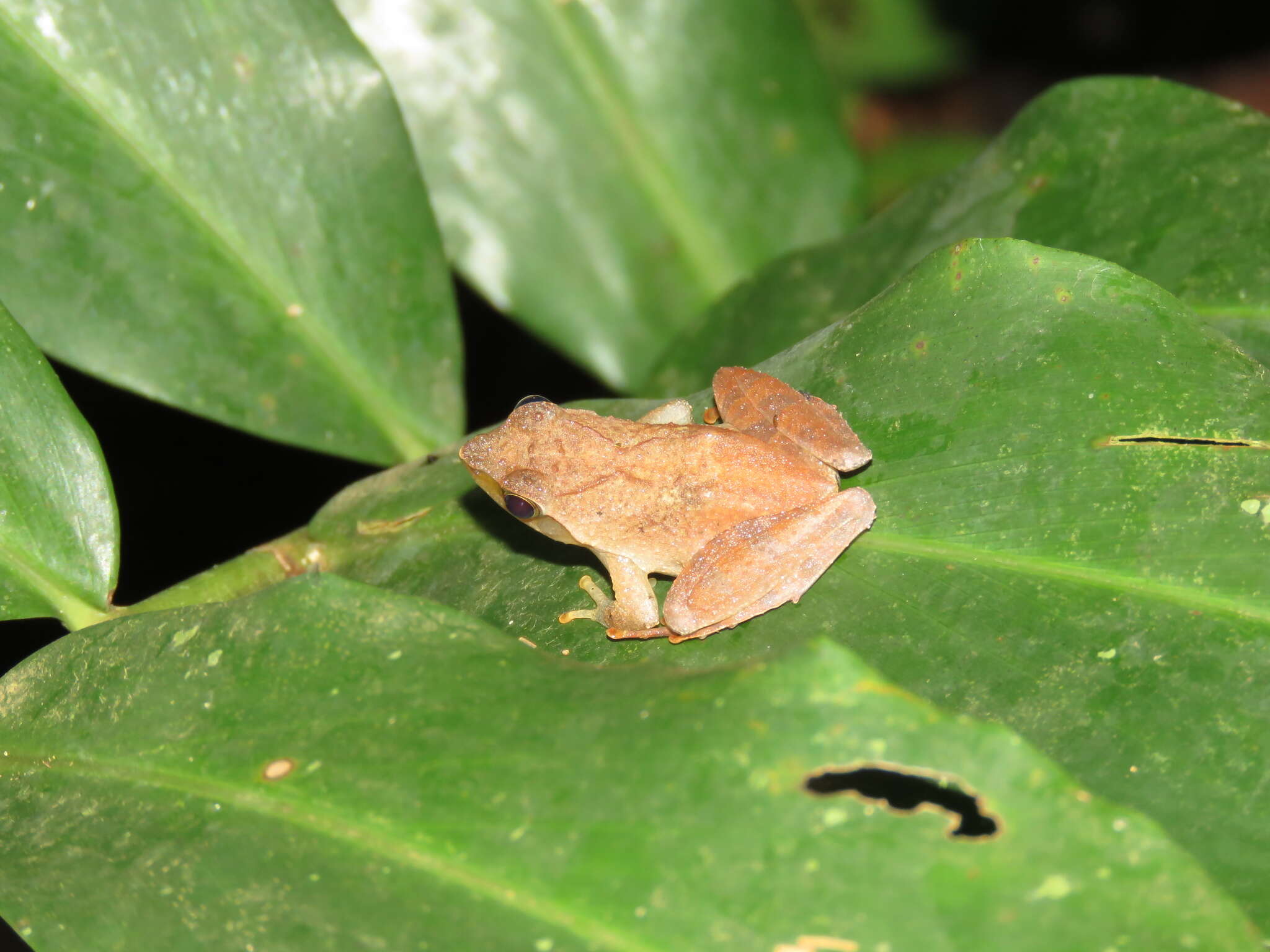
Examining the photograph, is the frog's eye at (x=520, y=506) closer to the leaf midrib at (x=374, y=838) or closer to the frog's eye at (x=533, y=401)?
the frog's eye at (x=533, y=401)

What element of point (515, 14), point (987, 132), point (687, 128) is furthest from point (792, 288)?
point (987, 132)

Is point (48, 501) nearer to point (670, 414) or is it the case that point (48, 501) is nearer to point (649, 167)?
point (670, 414)

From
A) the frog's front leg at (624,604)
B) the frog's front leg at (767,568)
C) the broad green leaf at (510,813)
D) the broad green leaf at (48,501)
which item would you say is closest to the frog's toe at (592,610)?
the frog's front leg at (624,604)

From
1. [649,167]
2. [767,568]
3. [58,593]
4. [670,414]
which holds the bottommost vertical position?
[767,568]

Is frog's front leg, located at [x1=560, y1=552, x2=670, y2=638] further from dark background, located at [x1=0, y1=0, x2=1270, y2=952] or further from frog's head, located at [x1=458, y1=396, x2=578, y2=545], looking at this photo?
dark background, located at [x1=0, y1=0, x2=1270, y2=952]

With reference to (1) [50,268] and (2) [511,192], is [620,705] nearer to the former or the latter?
(1) [50,268]

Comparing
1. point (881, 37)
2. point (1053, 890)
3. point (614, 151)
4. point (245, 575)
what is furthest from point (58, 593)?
point (881, 37)
